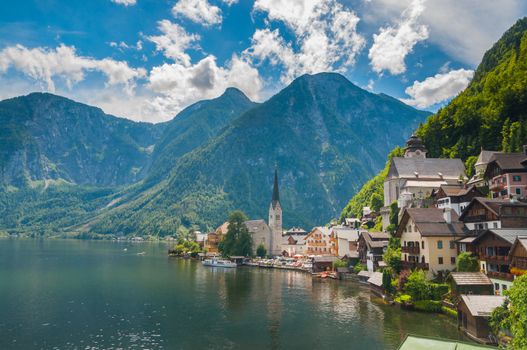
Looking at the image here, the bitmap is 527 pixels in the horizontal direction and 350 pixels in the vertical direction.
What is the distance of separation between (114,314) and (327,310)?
100ft

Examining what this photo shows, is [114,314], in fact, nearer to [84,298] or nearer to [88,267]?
[84,298]

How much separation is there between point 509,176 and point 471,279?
74.3 feet

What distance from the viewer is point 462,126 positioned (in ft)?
365

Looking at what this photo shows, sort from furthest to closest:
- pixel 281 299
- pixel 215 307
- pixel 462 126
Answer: pixel 462 126 → pixel 281 299 → pixel 215 307

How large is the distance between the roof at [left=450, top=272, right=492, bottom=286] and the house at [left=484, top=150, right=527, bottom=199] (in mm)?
17221

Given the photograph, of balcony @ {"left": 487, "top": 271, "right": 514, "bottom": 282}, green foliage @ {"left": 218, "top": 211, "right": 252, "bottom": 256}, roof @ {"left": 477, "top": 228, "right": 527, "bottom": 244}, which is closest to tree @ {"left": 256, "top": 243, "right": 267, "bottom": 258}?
green foliage @ {"left": 218, "top": 211, "right": 252, "bottom": 256}

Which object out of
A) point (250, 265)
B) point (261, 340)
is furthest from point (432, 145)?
point (261, 340)

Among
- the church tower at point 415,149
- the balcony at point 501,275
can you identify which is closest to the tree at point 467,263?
the balcony at point 501,275

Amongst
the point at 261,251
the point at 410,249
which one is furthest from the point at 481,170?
the point at 261,251

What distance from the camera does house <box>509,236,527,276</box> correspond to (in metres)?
43.0

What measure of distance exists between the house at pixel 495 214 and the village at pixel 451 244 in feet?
0.37

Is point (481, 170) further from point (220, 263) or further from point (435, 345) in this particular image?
point (220, 263)

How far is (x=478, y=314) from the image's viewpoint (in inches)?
1646

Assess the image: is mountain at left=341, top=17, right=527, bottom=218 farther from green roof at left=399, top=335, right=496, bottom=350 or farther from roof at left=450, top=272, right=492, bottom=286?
green roof at left=399, top=335, right=496, bottom=350
